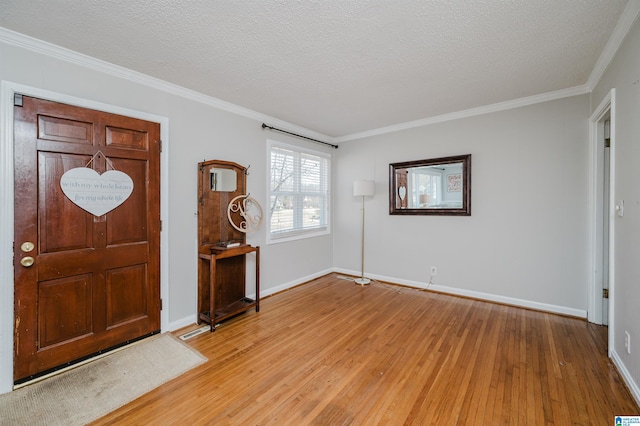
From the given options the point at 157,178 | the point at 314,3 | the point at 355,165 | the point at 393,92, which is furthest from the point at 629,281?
the point at 157,178

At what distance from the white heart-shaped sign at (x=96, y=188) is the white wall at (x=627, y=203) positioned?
4.00m

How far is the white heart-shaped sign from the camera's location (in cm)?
221

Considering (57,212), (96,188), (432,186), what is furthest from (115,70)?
(432,186)

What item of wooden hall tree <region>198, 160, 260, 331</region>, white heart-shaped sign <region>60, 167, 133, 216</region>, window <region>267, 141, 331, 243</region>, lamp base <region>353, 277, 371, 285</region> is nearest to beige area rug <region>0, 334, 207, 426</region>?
wooden hall tree <region>198, 160, 260, 331</region>

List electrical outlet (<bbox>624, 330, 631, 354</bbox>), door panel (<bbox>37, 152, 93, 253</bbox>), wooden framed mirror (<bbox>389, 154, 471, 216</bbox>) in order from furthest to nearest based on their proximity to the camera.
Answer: wooden framed mirror (<bbox>389, 154, 471, 216</bbox>), door panel (<bbox>37, 152, 93, 253</bbox>), electrical outlet (<bbox>624, 330, 631, 354</bbox>)

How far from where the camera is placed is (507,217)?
3486mm

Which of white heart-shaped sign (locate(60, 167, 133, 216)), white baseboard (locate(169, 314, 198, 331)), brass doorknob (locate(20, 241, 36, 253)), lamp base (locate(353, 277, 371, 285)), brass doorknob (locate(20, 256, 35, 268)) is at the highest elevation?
white heart-shaped sign (locate(60, 167, 133, 216))

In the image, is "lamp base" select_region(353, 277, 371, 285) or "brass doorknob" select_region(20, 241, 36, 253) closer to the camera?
"brass doorknob" select_region(20, 241, 36, 253)

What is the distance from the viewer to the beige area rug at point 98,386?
1.71m

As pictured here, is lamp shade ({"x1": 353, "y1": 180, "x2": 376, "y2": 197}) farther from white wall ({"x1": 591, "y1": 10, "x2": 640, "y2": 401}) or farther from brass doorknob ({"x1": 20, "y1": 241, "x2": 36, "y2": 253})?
brass doorknob ({"x1": 20, "y1": 241, "x2": 36, "y2": 253})

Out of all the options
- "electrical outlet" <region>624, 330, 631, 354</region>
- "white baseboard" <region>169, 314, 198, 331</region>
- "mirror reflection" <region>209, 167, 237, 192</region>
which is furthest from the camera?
"mirror reflection" <region>209, 167, 237, 192</region>

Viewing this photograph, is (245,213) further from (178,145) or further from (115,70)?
(115,70)

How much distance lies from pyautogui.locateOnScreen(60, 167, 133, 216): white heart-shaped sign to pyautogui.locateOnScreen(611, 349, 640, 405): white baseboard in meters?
4.19

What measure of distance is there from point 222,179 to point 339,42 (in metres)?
1.99
